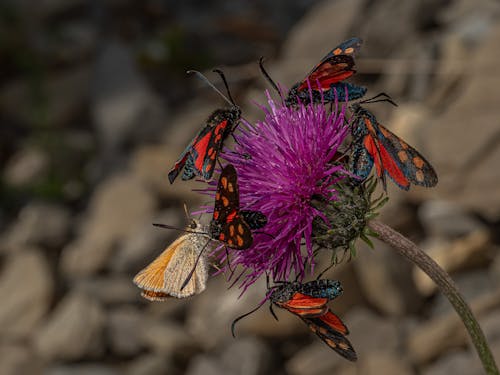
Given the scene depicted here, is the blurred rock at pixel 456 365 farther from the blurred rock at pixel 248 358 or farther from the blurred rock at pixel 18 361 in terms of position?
the blurred rock at pixel 18 361

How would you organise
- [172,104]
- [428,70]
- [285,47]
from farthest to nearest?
[172,104] < [285,47] < [428,70]

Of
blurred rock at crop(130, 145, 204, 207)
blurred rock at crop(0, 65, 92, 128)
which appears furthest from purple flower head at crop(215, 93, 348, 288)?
blurred rock at crop(0, 65, 92, 128)

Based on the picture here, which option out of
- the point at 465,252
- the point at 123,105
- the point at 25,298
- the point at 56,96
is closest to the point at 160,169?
the point at 123,105

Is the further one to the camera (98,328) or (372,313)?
(98,328)

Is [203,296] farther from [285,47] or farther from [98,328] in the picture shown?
[285,47]

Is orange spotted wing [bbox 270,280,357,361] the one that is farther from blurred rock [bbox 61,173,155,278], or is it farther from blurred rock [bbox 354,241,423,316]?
blurred rock [bbox 61,173,155,278]

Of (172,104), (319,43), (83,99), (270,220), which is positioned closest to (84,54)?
(83,99)
